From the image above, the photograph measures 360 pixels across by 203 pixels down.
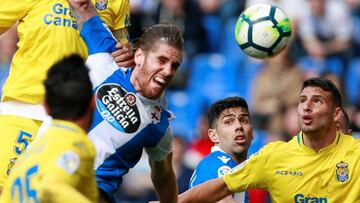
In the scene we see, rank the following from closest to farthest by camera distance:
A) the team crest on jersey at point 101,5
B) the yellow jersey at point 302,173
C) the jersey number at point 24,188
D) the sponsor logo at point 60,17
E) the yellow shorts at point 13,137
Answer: the jersey number at point 24,188 < the yellow shorts at point 13,137 < the sponsor logo at point 60,17 < the team crest on jersey at point 101,5 < the yellow jersey at point 302,173

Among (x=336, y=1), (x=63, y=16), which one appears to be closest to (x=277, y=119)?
(x=336, y=1)

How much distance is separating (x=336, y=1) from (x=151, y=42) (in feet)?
22.1

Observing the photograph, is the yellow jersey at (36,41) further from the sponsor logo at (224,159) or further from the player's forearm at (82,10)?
the sponsor logo at (224,159)

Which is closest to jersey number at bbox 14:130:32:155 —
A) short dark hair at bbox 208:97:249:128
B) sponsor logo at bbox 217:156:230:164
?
sponsor logo at bbox 217:156:230:164

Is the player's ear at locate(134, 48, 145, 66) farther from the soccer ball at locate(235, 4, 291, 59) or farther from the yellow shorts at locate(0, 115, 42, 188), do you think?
the soccer ball at locate(235, 4, 291, 59)

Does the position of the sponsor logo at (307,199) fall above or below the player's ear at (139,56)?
below

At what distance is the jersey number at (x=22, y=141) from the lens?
807 cm

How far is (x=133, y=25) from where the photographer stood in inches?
598

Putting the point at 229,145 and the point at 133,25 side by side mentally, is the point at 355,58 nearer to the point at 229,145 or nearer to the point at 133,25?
the point at 133,25

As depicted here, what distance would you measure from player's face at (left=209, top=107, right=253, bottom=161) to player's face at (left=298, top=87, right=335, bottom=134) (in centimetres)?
89

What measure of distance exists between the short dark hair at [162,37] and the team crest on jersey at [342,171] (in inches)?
63.1

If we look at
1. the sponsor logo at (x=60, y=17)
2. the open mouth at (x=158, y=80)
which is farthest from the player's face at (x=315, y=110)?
the sponsor logo at (x=60, y=17)

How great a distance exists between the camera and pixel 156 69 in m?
7.77

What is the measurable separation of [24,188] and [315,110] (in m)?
3.33
